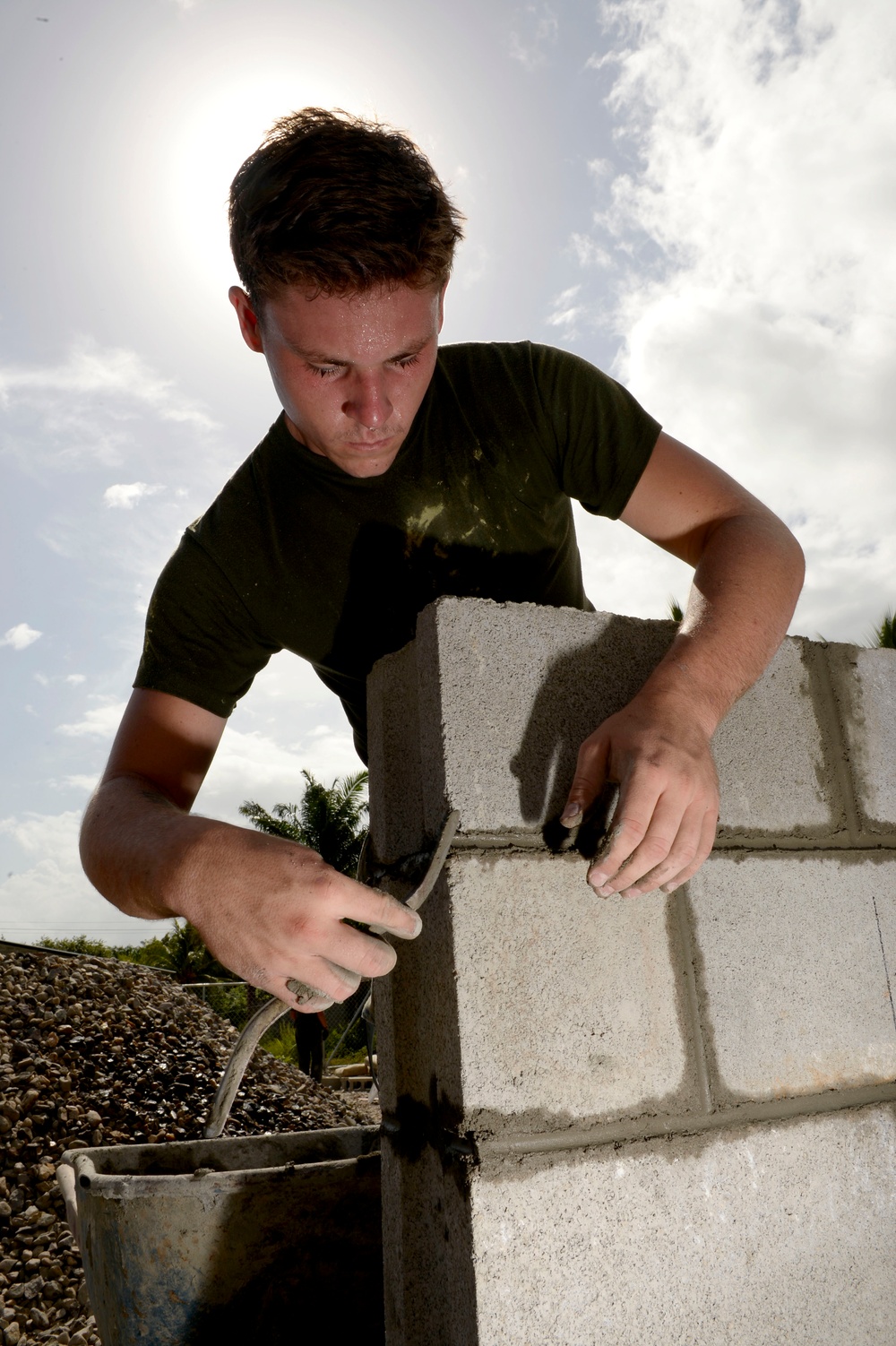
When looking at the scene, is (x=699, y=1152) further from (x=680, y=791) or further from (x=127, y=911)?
(x=127, y=911)

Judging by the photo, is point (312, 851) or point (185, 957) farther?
point (185, 957)

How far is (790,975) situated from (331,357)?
144cm

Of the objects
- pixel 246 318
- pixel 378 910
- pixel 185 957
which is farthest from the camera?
pixel 185 957

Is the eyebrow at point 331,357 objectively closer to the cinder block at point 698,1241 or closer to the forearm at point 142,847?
the forearm at point 142,847

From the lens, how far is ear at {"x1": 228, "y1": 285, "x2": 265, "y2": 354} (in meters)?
1.91

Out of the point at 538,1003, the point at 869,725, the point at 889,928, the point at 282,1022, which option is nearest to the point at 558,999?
the point at 538,1003

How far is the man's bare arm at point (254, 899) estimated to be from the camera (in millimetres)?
1170

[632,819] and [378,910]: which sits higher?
[632,819]

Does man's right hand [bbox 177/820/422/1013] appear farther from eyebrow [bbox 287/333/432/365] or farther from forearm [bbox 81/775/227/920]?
eyebrow [bbox 287/333/432/365]

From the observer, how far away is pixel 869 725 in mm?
1944

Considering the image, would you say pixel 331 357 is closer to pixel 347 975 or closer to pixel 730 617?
pixel 730 617

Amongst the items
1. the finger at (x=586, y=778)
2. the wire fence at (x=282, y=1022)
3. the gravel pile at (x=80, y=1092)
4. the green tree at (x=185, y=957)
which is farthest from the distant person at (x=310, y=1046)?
the finger at (x=586, y=778)

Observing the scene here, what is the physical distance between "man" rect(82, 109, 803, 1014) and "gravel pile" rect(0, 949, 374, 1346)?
3183 millimetres

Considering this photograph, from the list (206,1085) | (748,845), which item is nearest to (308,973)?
(748,845)
